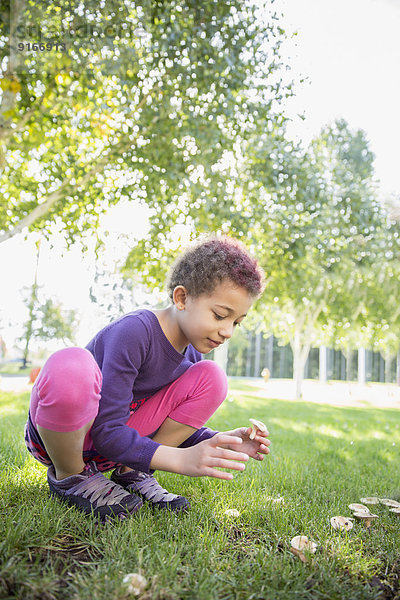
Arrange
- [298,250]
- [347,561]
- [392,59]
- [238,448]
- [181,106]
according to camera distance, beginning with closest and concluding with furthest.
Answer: [347,561] → [238,448] → [392,59] → [181,106] → [298,250]

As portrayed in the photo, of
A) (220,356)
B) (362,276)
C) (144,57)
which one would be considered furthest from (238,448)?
(220,356)

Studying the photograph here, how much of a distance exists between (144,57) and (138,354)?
15.1ft

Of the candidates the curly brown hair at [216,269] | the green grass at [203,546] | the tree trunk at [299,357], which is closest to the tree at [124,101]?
the curly brown hair at [216,269]

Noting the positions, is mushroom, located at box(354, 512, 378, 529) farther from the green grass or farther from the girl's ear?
the girl's ear

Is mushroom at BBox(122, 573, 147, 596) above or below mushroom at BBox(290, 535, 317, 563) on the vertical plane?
above

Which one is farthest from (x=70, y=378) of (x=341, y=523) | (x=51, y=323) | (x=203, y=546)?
(x=51, y=323)

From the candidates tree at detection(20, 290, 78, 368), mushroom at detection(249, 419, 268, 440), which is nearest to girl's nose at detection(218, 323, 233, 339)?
mushroom at detection(249, 419, 268, 440)

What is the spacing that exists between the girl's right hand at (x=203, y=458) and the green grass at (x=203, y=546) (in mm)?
206

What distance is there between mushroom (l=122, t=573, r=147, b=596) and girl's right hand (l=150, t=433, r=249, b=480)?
34 centimetres

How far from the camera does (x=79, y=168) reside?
581 centimetres

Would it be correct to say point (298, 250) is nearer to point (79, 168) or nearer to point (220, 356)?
point (79, 168)

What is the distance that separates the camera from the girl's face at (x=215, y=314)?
5.72ft

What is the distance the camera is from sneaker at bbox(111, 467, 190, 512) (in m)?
1.68

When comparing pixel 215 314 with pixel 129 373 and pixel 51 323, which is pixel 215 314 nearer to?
pixel 129 373
